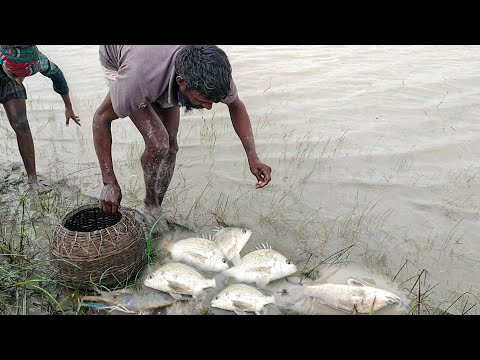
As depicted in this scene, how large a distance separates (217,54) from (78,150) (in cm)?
362

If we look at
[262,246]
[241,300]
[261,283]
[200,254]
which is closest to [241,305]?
[241,300]

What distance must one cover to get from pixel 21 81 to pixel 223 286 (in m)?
2.72

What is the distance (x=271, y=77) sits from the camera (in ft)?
24.8

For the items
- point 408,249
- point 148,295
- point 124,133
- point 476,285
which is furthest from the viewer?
point 124,133

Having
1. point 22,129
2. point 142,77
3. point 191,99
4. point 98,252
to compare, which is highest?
point 142,77

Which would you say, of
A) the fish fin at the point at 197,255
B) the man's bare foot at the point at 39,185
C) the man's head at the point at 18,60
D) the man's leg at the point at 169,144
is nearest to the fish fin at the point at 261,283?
the fish fin at the point at 197,255

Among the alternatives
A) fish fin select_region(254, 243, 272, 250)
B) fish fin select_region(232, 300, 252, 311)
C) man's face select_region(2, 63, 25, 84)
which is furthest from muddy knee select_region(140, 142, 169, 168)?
man's face select_region(2, 63, 25, 84)

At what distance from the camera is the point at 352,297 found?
3.08 m

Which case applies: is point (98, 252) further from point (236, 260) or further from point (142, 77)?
point (142, 77)

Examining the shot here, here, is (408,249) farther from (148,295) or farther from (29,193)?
(29,193)

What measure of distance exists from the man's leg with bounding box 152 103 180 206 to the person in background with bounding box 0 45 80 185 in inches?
49.7

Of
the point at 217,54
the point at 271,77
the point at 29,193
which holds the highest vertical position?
the point at 217,54

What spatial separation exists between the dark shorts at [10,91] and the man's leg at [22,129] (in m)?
0.04

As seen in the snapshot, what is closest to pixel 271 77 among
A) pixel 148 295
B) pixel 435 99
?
pixel 435 99
